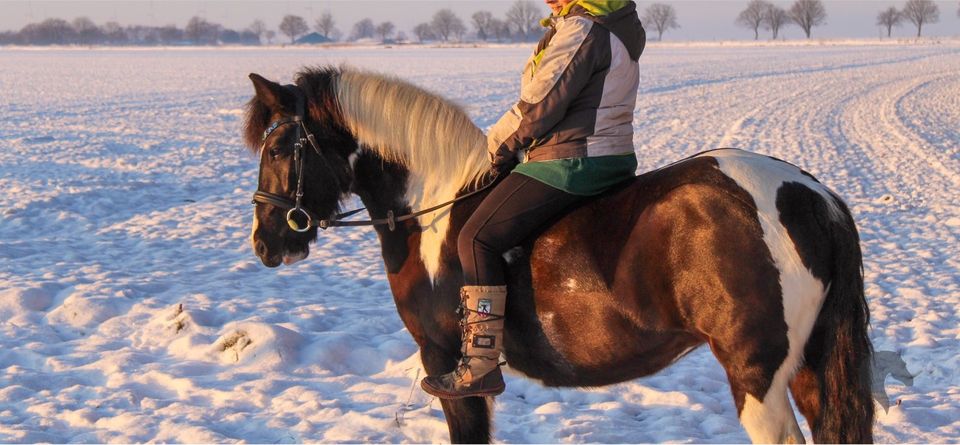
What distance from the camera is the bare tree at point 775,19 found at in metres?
128

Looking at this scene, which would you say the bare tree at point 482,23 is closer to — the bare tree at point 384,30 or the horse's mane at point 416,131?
the bare tree at point 384,30

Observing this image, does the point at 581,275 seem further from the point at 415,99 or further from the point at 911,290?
the point at 911,290

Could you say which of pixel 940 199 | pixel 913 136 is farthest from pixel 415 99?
pixel 913 136

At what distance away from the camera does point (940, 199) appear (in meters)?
10.5

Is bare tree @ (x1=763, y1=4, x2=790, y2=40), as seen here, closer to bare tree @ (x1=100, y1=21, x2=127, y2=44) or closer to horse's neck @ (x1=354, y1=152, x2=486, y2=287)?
bare tree @ (x1=100, y1=21, x2=127, y2=44)

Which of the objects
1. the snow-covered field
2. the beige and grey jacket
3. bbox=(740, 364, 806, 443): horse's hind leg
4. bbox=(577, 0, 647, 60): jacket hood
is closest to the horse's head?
the snow-covered field

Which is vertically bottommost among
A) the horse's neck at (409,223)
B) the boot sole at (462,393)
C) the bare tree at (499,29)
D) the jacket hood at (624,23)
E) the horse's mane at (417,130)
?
the boot sole at (462,393)

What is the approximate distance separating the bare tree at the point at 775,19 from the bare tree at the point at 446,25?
4837cm

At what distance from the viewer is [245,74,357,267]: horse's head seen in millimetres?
3703

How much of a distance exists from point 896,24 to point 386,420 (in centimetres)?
15502

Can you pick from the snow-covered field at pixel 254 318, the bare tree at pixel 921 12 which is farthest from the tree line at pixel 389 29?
the snow-covered field at pixel 254 318

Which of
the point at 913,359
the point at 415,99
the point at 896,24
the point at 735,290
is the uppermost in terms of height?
the point at 896,24

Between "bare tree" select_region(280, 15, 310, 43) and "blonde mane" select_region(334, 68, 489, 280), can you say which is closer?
"blonde mane" select_region(334, 68, 489, 280)

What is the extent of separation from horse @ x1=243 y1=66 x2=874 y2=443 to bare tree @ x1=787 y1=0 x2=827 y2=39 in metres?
135
